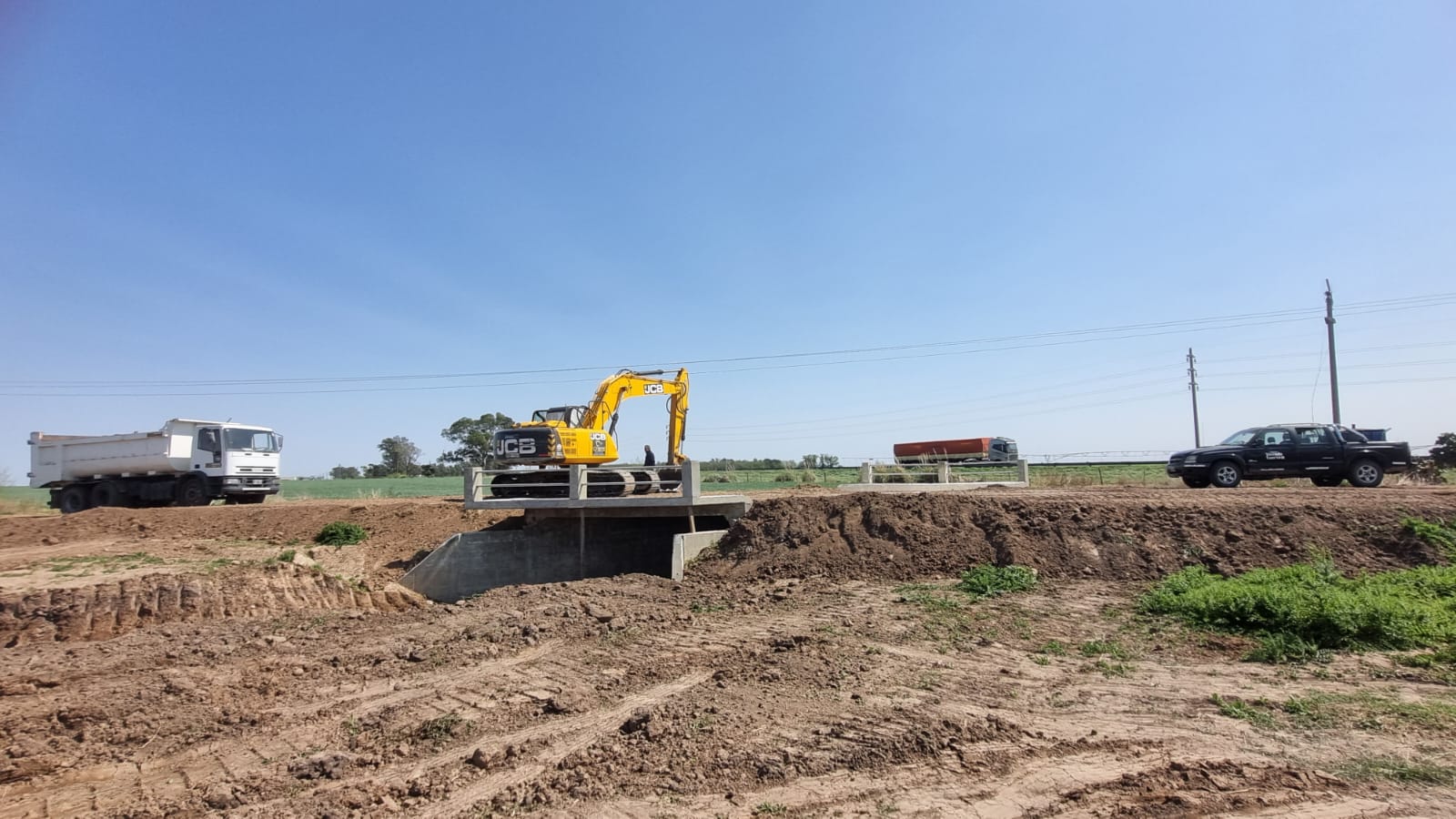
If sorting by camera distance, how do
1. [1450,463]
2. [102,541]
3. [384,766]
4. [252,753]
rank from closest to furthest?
[384,766] → [252,753] → [102,541] → [1450,463]

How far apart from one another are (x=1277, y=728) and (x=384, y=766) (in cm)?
658

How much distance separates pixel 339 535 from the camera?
18.3m

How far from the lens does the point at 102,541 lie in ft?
55.5

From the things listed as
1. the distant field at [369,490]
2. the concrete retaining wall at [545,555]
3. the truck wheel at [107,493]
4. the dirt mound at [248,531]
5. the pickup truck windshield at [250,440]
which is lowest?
the concrete retaining wall at [545,555]

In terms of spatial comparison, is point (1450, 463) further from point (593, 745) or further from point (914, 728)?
point (593, 745)

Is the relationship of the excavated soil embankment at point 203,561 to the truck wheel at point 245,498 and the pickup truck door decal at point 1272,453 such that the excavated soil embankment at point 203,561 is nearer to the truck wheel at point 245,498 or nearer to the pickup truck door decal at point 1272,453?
the truck wheel at point 245,498

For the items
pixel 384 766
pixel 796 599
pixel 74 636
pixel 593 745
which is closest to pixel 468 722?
pixel 384 766

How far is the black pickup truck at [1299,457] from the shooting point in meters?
17.4

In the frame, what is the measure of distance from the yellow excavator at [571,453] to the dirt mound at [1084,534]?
12.7 ft

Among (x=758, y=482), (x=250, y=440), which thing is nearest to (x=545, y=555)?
(x=758, y=482)

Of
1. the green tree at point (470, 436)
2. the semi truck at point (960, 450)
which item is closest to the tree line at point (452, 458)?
the green tree at point (470, 436)

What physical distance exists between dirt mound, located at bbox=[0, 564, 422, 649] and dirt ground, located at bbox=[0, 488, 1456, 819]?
5 cm

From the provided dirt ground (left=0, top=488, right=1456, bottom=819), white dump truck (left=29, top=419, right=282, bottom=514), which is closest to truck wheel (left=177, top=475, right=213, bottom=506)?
white dump truck (left=29, top=419, right=282, bottom=514)

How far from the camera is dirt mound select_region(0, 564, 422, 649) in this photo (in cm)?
1014
